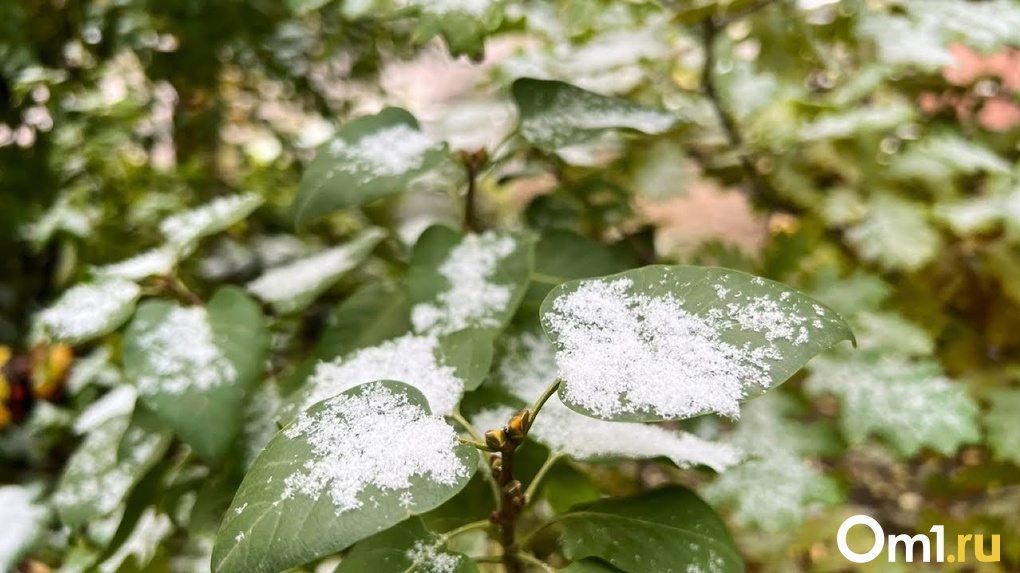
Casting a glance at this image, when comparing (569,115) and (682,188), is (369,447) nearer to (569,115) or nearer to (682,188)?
(569,115)

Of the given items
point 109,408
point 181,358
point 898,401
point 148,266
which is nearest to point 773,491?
point 898,401

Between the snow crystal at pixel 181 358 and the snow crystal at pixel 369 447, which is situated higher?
the snow crystal at pixel 369 447

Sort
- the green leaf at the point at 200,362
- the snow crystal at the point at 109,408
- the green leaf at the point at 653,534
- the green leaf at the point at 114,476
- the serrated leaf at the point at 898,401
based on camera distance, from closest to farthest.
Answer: the green leaf at the point at 653,534 < the green leaf at the point at 200,362 < the green leaf at the point at 114,476 < the serrated leaf at the point at 898,401 < the snow crystal at the point at 109,408

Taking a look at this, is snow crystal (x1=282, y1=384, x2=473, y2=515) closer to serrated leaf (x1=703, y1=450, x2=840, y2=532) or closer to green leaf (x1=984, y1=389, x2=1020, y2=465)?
serrated leaf (x1=703, y1=450, x2=840, y2=532)

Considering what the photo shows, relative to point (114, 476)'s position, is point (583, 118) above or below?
above

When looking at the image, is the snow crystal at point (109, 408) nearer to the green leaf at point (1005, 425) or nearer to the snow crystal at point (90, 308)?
the snow crystal at point (90, 308)

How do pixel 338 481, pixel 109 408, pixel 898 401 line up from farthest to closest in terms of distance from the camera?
1. pixel 109 408
2. pixel 898 401
3. pixel 338 481

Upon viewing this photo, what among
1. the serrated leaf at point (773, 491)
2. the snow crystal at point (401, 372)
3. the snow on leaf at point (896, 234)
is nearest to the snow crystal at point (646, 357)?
the snow crystal at point (401, 372)
